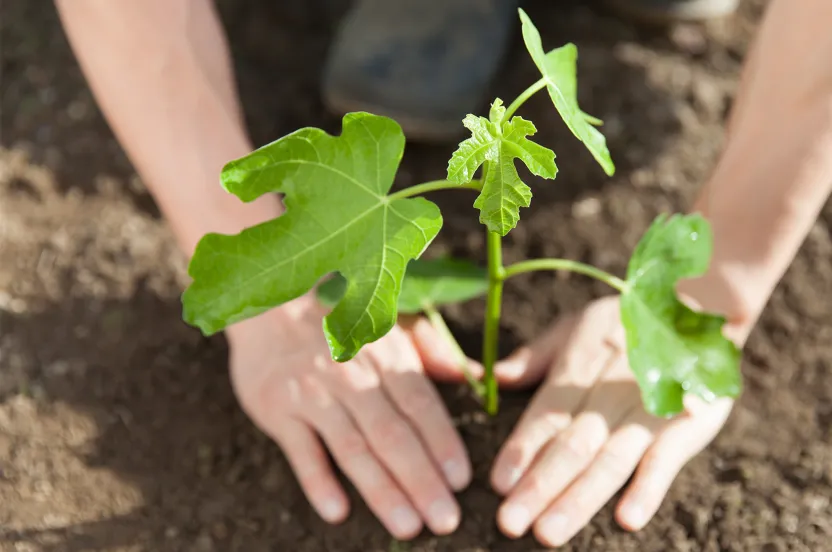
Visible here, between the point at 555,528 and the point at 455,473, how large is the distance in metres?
0.20

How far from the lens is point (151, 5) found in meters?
1.62

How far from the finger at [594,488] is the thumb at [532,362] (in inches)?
9.5

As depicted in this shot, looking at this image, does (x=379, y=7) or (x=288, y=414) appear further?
(x=379, y=7)

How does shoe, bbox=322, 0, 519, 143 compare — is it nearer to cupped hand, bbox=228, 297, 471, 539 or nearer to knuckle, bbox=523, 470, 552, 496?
cupped hand, bbox=228, 297, 471, 539

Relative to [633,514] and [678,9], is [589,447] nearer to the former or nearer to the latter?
[633,514]

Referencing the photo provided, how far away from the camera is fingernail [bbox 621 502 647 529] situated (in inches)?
58.1

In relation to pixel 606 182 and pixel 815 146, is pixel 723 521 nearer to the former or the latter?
pixel 815 146

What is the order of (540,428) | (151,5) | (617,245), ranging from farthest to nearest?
(617,245), (151,5), (540,428)

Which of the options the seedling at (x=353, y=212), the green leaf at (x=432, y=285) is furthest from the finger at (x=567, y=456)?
the seedling at (x=353, y=212)

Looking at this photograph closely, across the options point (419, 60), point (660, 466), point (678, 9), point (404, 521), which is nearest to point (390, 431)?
point (404, 521)

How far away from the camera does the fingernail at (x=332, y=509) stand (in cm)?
154

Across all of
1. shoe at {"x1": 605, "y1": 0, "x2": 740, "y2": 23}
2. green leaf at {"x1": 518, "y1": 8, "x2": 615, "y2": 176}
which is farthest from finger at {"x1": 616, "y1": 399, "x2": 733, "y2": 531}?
shoe at {"x1": 605, "y1": 0, "x2": 740, "y2": 23}

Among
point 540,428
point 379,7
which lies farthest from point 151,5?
point 540,428

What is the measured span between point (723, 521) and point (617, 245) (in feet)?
2.26
